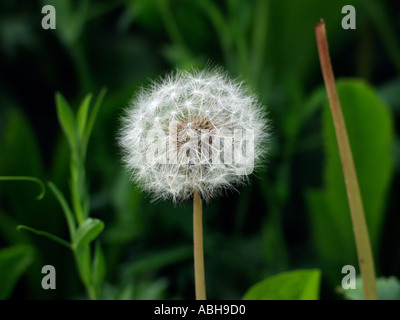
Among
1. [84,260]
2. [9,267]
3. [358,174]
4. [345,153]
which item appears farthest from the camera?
[358,174]

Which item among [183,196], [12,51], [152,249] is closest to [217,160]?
[183,196]

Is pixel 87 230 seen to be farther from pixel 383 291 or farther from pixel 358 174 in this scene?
pixel 358 174

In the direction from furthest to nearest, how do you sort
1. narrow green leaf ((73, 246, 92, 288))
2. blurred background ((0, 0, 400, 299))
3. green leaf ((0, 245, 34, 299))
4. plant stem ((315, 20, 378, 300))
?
blurred background ((0, 0, 400, 299))
green leaf ((0, 245, 34, 299))
narrow green leaf ((73, 246, 92, 288))
plant stem ((315, 20, 378, 300))

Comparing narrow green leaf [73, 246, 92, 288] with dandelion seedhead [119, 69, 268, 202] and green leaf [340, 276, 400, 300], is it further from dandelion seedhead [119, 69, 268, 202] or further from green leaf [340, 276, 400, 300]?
green leaf [340, 276, 400, 300]

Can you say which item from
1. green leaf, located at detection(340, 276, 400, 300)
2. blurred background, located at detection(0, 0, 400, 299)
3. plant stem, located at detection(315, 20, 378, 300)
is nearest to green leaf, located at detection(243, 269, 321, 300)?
green leaf, located at detection(340, 276, 400, 300)

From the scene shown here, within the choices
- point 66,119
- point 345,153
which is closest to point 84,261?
point 66,119
